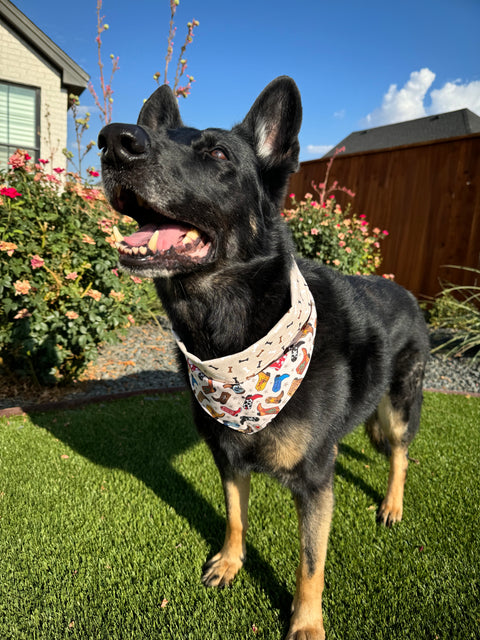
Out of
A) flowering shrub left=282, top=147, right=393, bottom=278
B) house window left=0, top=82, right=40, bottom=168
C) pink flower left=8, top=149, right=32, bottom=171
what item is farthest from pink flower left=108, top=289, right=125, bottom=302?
house window left=0, top=82, right=40, bottom=168

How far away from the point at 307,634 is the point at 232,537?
60cm

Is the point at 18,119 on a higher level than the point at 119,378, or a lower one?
higher

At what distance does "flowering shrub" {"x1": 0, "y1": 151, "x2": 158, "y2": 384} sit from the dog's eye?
2619 mm

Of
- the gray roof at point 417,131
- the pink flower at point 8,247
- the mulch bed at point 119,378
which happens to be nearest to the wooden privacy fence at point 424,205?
the mulch bed at point 119,378

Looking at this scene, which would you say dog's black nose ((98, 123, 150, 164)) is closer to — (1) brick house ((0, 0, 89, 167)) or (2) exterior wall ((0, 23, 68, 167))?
(2) exterior wall ((0, 23, 68, 167))

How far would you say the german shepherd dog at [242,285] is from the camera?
66.6 inches

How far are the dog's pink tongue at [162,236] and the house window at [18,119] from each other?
10362 millimetres

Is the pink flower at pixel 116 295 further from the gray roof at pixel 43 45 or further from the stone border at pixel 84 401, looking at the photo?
the gray roof at pixel 43 45

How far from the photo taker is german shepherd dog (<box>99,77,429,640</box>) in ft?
5.55

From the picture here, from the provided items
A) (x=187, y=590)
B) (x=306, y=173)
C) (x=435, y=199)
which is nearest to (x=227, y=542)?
(x=187, y=590)

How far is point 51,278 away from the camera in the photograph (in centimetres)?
417

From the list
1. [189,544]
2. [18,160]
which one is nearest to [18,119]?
[18,160]

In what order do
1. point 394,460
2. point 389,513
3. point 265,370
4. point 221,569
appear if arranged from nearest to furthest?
1. point 265,370
2. point 221,569
3. point 389,513
4. point 394,460

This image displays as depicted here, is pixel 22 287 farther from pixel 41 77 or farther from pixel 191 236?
pixel 41 77
